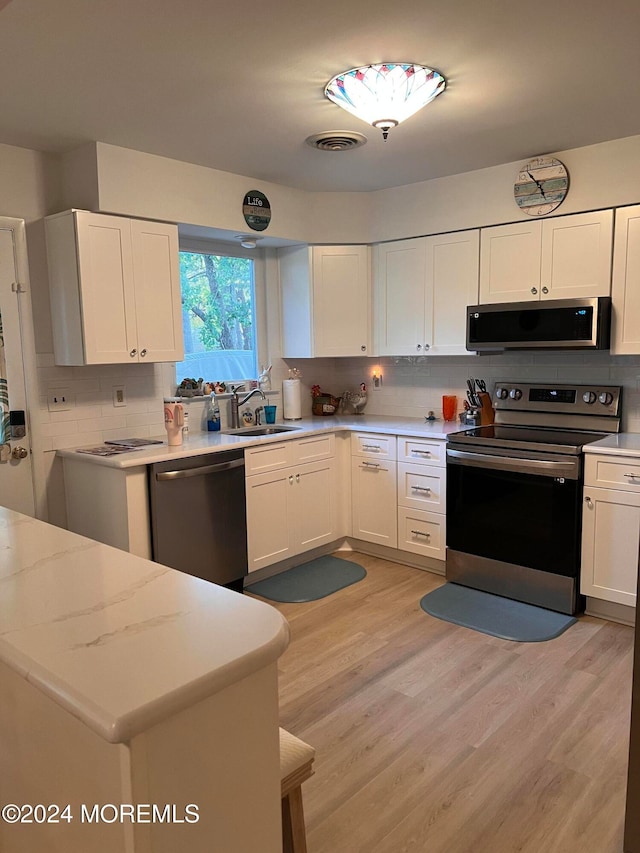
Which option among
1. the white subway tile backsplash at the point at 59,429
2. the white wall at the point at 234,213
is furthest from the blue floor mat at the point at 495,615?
the white subway tile backsplash at the point at 59,429

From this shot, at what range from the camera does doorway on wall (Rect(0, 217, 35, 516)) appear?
3.28 meters

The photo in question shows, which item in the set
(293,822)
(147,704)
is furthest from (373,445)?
(147,704)

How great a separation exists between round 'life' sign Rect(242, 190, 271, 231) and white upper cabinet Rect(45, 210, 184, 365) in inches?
22.0

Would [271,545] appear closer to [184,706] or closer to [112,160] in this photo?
[112,160]

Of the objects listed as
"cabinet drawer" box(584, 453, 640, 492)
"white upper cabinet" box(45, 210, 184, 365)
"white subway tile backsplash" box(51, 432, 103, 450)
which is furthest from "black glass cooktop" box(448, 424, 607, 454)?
"white subway tile backsplash" box(51, 432, 103, 450)

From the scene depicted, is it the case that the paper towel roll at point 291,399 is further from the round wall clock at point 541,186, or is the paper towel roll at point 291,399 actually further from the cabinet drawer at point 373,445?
the round wall clock at point 541,186

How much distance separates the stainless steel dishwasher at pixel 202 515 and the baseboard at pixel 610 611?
191 cm

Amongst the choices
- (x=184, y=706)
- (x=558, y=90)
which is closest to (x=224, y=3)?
(x=558, y=90)

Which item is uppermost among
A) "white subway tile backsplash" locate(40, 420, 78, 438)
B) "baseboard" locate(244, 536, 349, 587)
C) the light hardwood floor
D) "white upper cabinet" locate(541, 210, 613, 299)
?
"white upper cabinet" locate(541, 210, 613, 299)

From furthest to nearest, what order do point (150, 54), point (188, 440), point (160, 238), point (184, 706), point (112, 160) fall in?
point (188, 440) → point (160, 238) → point (112, 160) → point (150, 54) → point (184, 706)

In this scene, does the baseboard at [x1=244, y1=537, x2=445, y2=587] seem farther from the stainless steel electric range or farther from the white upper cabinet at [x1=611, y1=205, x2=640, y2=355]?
the white upper cabinet at [x1=611, y1=205, x2=640, y2=355]

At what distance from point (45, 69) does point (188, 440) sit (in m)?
2.00

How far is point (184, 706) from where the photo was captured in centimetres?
89

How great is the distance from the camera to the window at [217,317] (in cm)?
424
